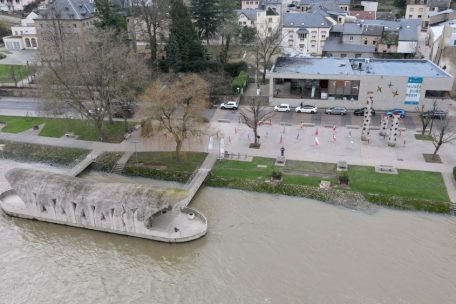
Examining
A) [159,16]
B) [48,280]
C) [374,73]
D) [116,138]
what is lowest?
[48,280]

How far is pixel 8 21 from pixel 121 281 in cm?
9636

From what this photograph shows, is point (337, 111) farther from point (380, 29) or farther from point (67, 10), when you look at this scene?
point (67, 10)

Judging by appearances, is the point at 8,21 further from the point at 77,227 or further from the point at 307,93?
the point at 77,227

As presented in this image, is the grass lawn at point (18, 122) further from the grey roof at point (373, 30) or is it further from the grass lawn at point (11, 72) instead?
the grey roof at point (373, 30)

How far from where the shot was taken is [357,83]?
5606 cm

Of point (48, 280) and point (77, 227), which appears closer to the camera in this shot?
point (48, 280)

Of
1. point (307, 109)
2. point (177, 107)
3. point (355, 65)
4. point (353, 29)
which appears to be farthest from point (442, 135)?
point (353, 29)

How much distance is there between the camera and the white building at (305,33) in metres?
76.6

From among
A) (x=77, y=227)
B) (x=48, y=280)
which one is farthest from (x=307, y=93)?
(x=48, y=280)

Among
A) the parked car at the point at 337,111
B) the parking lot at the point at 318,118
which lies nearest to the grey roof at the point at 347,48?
the parking lot at the point at 318,118

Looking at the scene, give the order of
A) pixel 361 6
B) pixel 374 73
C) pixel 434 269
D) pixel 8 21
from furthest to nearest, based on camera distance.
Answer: pixel 361 6 → pixel 8 21 → pixel 374 73 → pixel 434 269

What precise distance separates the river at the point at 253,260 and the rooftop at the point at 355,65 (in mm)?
25998

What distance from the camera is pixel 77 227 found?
1400 inches

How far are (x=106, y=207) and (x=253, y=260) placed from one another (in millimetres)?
12173
